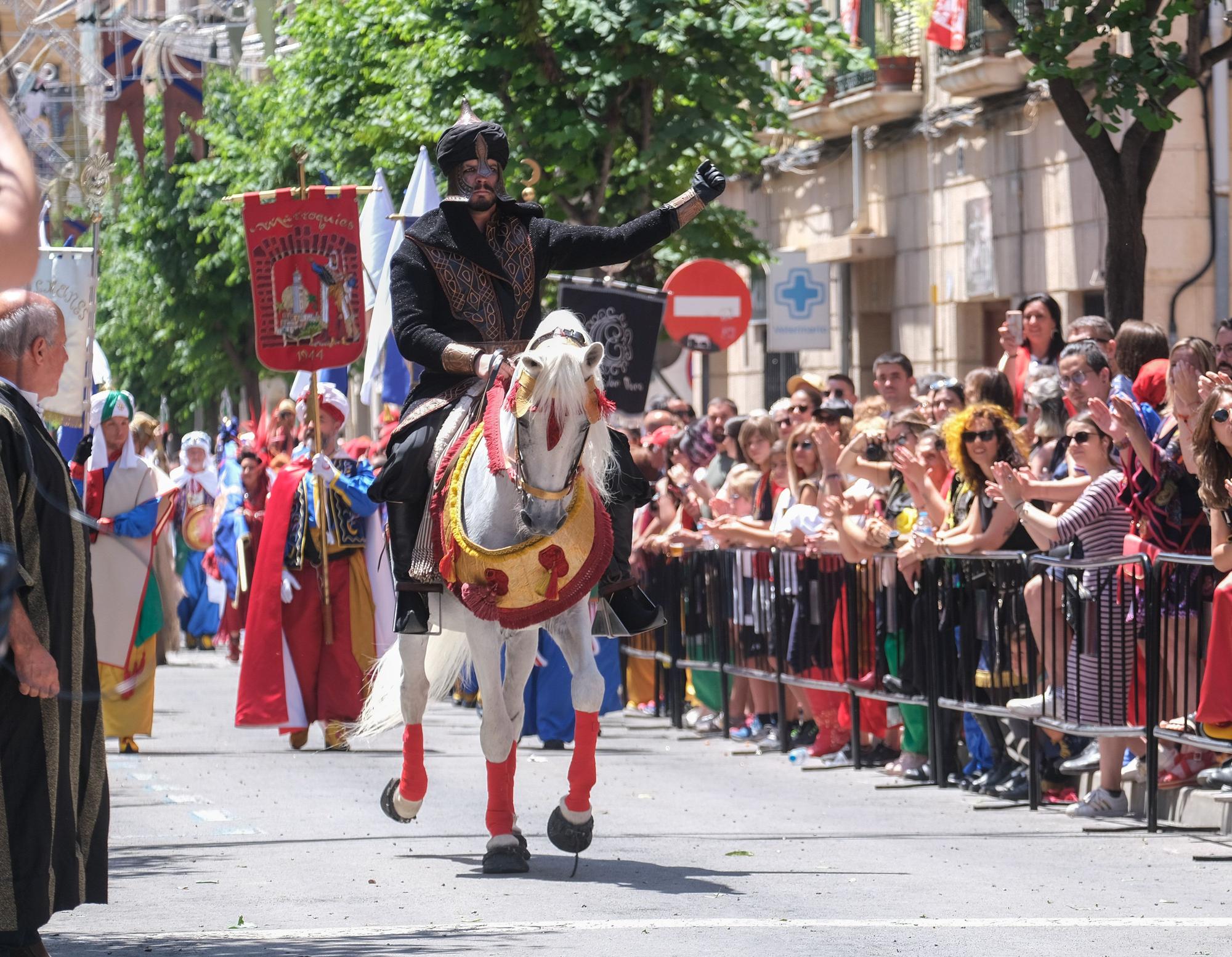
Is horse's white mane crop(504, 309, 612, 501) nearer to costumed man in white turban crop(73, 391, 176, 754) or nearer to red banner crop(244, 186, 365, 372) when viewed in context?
costumed man in white turban crop(73, 391, 176, 754)

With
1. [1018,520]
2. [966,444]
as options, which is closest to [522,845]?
[1018,520]

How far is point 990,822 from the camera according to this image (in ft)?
34.9

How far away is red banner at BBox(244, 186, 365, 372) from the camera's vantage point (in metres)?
15.6

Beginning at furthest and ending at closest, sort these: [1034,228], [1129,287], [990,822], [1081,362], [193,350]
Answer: [193,350]
[1034,228]
[1129,287]
[1081,362]
[990,822]

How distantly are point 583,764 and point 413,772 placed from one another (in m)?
0.88

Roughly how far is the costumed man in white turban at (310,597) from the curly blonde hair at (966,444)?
4.20 m

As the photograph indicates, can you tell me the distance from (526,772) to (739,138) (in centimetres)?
759

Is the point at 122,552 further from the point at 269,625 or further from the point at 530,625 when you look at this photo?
the point at 530,625

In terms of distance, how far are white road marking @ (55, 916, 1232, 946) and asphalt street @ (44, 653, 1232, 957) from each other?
0.05ft

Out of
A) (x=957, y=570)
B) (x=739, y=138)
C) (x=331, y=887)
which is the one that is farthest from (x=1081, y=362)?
(x=739, y=138)

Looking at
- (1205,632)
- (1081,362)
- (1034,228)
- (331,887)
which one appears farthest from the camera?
(1034,228)

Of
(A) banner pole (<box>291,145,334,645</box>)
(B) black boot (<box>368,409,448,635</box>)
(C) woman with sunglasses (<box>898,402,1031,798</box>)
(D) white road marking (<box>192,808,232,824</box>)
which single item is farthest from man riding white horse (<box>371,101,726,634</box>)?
(A) banner pole (<box>291,145,334,645</box>)

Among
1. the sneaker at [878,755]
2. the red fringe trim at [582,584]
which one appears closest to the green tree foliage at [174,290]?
the sneaker at [878,755]

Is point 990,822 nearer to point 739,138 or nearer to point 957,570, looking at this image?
point 957,570
